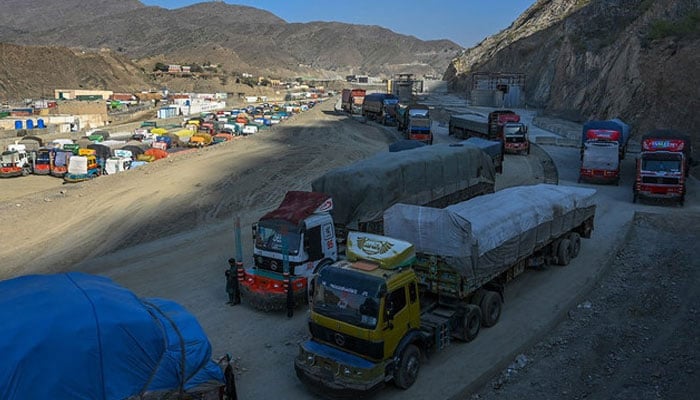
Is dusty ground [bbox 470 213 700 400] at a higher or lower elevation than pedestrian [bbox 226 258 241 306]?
lower

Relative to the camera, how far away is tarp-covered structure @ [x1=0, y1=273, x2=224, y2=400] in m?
6.88

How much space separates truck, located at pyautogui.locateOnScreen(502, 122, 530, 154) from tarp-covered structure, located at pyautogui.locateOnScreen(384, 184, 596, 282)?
21547 millimetres

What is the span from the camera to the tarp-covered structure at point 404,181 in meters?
16.1

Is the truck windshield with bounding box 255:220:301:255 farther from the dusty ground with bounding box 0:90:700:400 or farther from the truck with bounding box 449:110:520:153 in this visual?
the truck with bounding box 449:110:520:153

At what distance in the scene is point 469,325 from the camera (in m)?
11.9

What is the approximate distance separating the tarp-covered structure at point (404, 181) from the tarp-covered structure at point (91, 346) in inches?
315

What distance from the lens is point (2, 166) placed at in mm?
41656

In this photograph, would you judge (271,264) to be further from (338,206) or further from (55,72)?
(55,72)

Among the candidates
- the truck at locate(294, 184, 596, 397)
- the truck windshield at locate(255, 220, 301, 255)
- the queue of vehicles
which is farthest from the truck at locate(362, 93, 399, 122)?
the truck windshield at locate(255, 220, 301, 255)

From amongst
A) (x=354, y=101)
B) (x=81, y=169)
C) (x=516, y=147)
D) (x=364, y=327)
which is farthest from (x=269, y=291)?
(x=354, y=101)

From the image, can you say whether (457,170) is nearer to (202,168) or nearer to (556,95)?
(202,168)

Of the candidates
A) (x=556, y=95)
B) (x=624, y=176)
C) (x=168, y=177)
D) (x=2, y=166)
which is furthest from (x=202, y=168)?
(x=556, y=95)

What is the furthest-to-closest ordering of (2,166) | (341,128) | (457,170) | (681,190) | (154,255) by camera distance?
1. (341,128)
2. (2,166)
3. (681,190)
4. (457,170)
5. (154,255)

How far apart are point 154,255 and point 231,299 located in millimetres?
5623
